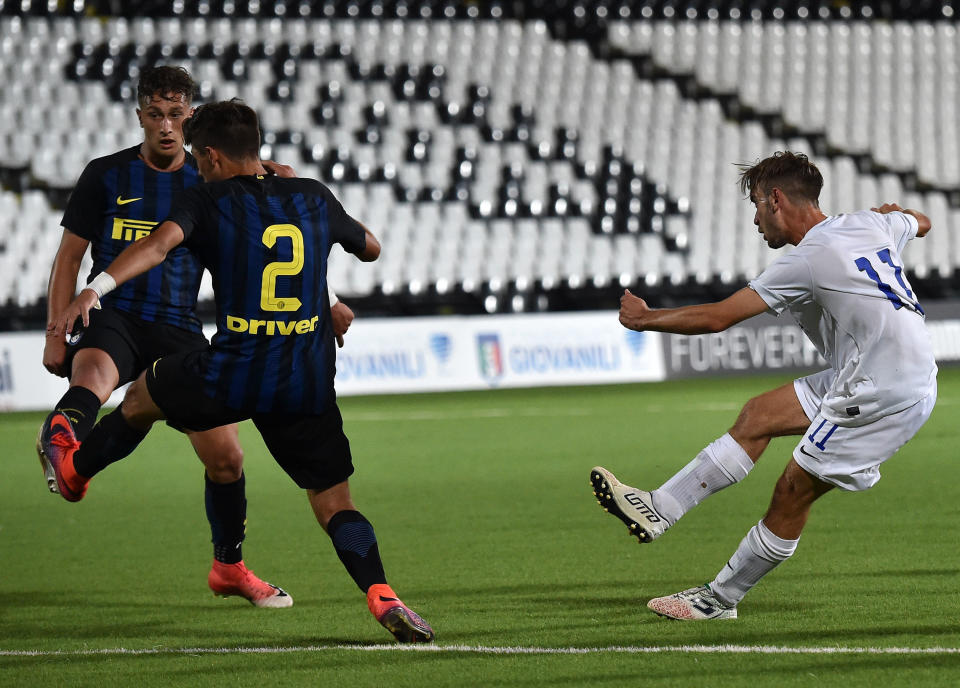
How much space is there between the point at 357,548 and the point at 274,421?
494 millimetres

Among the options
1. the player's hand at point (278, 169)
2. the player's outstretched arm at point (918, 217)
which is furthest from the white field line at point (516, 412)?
the player's hand at point (278, 169)

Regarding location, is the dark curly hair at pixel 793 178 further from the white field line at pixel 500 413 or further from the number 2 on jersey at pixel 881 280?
the white field line at pixel 500 413

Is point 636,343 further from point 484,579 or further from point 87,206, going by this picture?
point 87,206

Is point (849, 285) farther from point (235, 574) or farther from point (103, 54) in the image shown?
point (103, 54)

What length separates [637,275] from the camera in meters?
20.8

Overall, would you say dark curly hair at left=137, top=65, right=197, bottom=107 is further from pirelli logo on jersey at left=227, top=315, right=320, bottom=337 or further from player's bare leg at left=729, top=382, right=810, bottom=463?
player's bare leg at left=729, top=382, right=810, bottom=463

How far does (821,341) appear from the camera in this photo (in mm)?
4770

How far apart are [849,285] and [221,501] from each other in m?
2.62

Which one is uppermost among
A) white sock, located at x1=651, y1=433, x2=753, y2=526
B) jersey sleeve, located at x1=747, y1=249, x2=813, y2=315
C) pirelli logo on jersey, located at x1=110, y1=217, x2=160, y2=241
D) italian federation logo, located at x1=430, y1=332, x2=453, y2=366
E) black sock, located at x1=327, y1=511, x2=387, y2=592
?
pirelli logo on jersey, located at x1=110, y1=217, x2=160, y2=241

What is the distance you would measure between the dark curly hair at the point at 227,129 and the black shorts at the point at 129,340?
3.90ft

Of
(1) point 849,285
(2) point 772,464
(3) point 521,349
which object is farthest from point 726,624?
(3) point 521,349

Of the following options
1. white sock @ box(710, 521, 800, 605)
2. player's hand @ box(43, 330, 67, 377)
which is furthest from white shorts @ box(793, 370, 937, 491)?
player's hand @ box(43, 330, 67, 377)

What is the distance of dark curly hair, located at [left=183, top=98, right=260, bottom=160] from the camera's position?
13.9 ft

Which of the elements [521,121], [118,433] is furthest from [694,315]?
[521,121]
